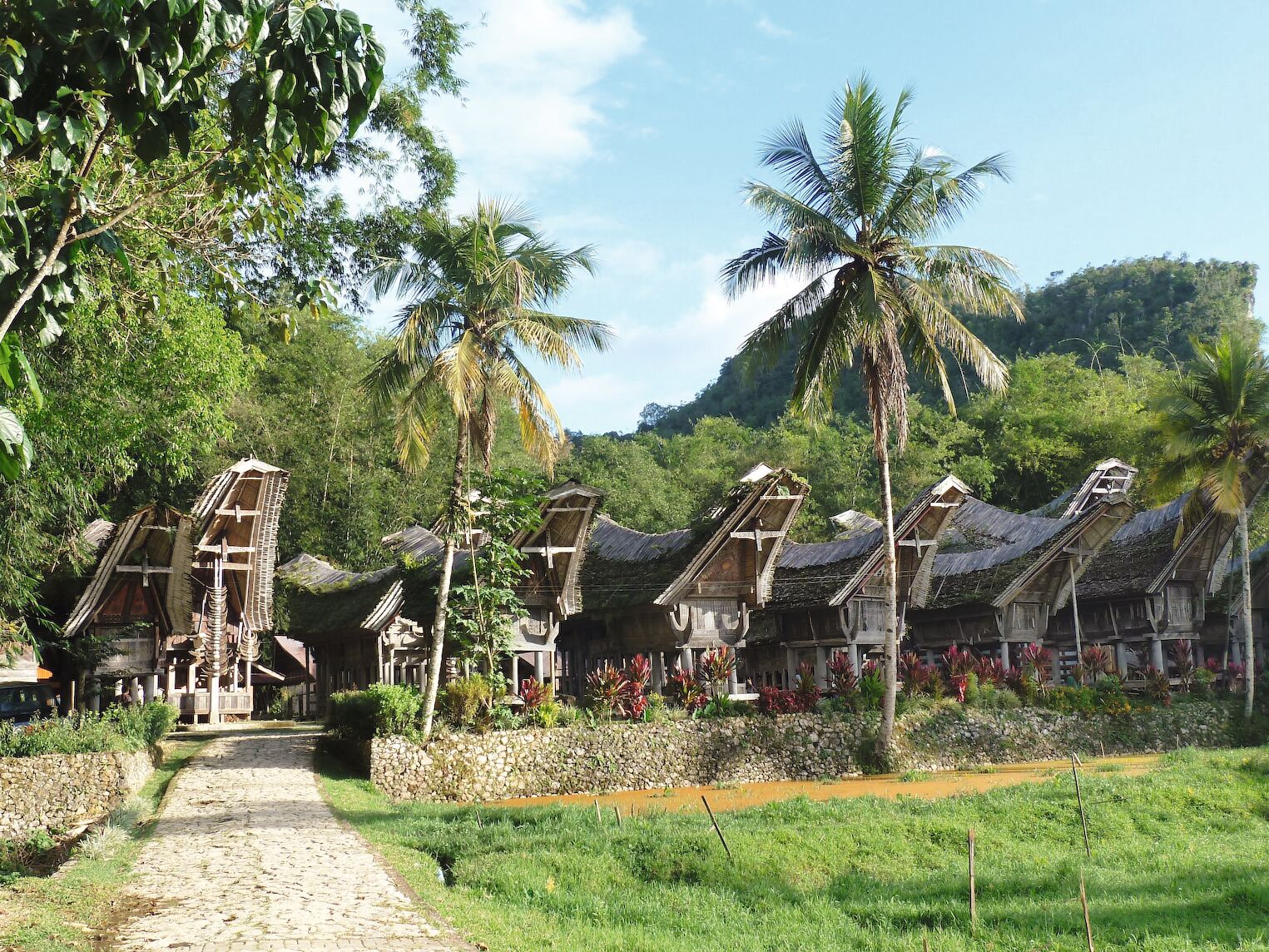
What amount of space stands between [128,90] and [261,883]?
258 inches

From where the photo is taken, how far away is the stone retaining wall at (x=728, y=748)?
1644 cm

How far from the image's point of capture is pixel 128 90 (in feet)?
18.0

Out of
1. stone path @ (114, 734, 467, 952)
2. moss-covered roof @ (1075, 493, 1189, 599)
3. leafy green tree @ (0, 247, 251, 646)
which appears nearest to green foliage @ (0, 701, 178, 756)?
stone path @ (114, 734, 467, 952)

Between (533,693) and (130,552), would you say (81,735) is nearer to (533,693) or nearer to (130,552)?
(130,552)

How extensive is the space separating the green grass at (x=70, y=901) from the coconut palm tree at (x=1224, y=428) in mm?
22558

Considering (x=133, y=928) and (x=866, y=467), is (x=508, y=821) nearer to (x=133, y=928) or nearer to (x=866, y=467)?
(x=133, y=928)

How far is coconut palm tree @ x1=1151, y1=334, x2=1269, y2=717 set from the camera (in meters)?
23.6

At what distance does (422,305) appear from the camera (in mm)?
17547

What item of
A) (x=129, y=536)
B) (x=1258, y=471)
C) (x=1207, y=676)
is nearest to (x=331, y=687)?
(x=129, y=536)

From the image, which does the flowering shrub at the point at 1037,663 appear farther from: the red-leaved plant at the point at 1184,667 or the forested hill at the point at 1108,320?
the forested hill at the point at 1108,320

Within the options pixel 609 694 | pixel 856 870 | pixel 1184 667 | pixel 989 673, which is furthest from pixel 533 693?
pixel 1184 667

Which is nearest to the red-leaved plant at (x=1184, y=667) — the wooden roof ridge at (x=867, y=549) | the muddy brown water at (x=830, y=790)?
the muddy brown water at (x=830, y=790)

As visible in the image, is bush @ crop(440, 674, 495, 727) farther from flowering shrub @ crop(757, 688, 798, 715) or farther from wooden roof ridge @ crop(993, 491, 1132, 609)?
wooden roof ridge @ crop(993, 491, 1132, 609)

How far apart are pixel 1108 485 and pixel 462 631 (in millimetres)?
23134
